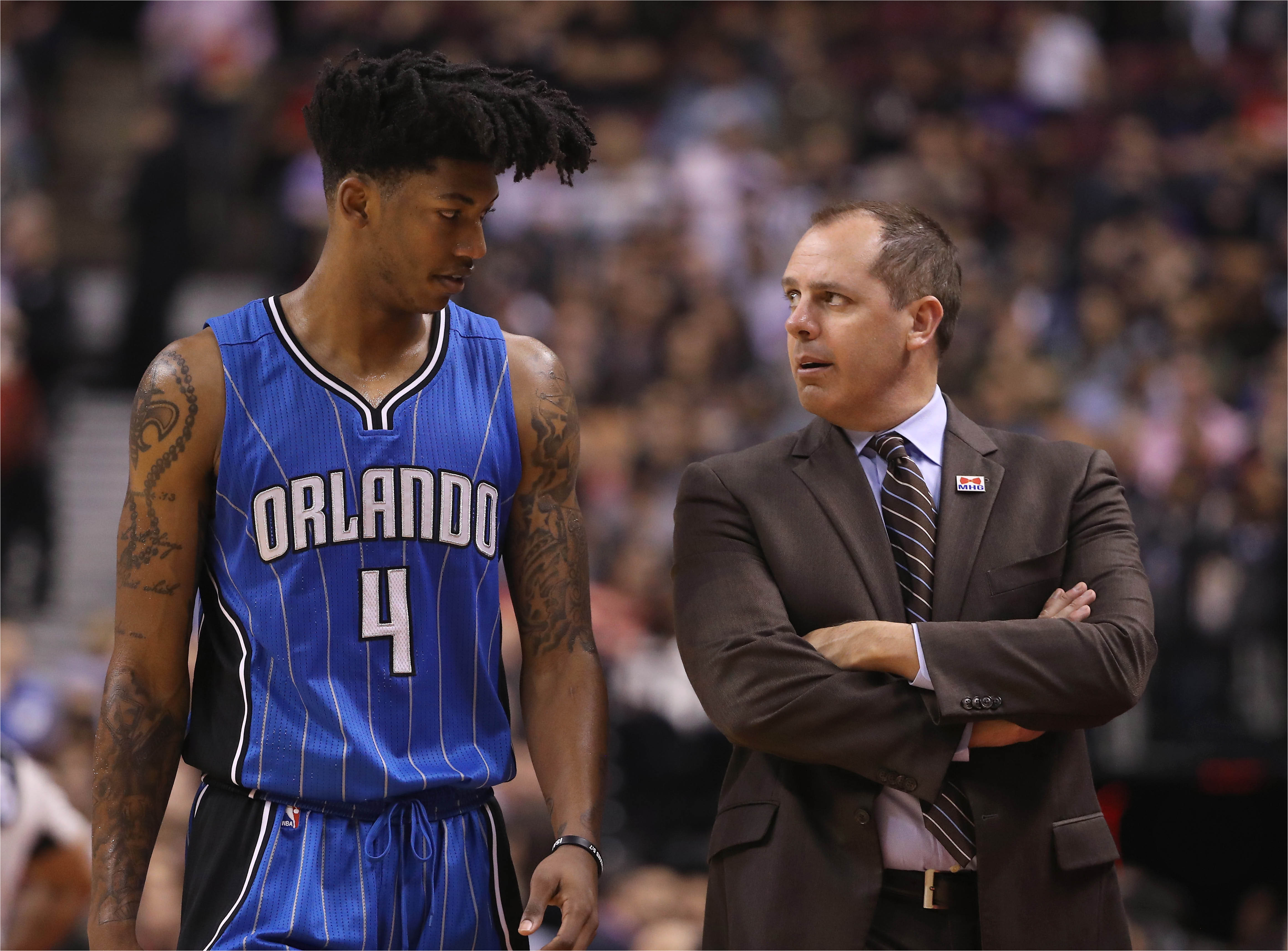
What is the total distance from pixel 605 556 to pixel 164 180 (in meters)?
4.81

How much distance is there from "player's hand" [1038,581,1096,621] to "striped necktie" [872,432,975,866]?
9.6 inches

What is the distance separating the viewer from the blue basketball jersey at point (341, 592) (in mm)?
2896

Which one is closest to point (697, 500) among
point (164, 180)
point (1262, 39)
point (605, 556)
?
point (605, 556)

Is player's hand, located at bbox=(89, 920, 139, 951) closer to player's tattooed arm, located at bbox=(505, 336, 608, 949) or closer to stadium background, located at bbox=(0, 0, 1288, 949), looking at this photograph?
player's tattooed arm, located at bbox=(505, 336, 608, 949)

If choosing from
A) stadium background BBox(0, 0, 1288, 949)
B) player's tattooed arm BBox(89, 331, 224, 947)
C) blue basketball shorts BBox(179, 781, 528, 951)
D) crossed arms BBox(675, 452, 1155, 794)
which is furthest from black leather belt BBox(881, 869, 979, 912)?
stadium background BBox(0, 0, 1288, 949)

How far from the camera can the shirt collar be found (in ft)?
10.9

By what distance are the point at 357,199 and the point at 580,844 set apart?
1.34 metres

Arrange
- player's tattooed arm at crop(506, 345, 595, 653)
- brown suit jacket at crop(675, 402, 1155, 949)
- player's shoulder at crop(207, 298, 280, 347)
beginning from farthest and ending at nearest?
player's tattooed arm at crop(506, 345, 595, 653), player's shoulder at crop(207, 298, 280, 347), brown suit jacket at crop(675, 402, 1155, 949)

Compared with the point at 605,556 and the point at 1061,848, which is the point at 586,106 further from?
the point at 1061,848

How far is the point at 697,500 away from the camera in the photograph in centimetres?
329

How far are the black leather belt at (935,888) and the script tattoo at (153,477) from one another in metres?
1.52

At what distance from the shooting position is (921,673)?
2.97m

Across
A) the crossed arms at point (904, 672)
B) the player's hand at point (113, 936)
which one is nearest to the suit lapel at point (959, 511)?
the crossed arms at point (904, 672)

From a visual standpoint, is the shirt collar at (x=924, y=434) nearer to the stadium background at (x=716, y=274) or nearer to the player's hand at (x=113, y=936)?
the player's hand at (x=113, y=936)
